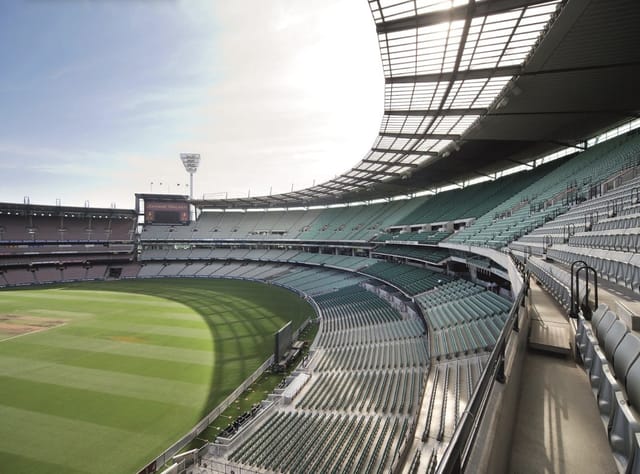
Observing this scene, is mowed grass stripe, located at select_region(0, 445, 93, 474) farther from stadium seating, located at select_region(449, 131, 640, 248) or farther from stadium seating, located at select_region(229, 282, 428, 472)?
stadium seating, located at select_region(449, 131, 640, 248)

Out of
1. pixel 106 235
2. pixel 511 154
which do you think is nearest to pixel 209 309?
pixel 511 154

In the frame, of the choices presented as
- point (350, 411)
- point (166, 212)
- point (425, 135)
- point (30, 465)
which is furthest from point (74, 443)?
Answer: point (166, 212)

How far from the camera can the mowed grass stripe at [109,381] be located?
15.2m

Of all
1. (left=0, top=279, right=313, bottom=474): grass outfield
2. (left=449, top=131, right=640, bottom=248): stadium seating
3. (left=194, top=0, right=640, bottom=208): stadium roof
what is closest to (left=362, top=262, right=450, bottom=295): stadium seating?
(left=449, top=131, right=640, bottom=248): stadium seating

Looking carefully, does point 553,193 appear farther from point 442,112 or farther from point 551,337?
point 551,337

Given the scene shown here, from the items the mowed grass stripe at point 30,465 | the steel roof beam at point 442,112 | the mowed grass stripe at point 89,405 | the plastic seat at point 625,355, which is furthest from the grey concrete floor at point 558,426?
the steel roof beam at point 442,112

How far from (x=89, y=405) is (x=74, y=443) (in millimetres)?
2728

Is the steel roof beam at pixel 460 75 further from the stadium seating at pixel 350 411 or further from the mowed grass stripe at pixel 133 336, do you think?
the mowed grass stripe at pixel 133 336

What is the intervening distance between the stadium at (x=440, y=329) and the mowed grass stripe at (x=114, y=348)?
19cm

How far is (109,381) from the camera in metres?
16.6

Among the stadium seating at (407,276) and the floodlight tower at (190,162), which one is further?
the floodlight tower at (190,162)

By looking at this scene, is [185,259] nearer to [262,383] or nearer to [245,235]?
[245,235]

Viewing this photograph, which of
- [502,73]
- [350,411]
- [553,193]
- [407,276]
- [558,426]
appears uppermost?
[502,73]

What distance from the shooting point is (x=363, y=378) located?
49.8 ft
